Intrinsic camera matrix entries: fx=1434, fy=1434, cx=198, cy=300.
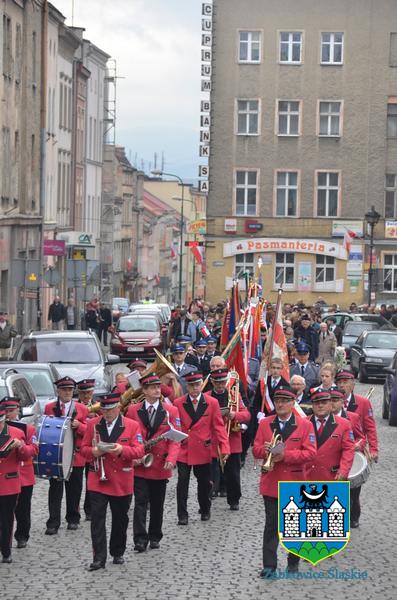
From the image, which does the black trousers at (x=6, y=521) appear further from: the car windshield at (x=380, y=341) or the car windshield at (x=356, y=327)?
the car windshield at (x=356, y=327)

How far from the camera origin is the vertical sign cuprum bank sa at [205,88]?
6656 cm

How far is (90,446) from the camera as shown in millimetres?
13055

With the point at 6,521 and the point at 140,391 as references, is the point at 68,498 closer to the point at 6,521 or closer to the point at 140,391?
the point at 140,391

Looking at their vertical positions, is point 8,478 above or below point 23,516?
above

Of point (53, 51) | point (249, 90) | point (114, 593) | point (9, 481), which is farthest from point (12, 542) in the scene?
point (249, 90)

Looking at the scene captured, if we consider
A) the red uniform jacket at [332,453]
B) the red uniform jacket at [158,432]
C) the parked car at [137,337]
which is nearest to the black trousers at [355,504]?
the red uniform jacket at [332,453]

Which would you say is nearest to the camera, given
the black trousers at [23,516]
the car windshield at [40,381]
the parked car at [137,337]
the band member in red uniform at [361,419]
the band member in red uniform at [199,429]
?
the black trousers at [23,516]

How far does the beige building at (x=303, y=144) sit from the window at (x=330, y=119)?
5 cm

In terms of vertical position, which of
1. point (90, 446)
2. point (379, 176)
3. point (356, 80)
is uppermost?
point (356, 80)

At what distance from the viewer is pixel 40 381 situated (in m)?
22.1

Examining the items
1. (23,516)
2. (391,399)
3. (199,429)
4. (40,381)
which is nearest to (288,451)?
(23,516)

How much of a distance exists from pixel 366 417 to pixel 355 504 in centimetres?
94

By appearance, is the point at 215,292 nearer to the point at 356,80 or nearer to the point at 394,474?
the point at 356,80

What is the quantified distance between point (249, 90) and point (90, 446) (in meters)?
57.1
